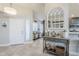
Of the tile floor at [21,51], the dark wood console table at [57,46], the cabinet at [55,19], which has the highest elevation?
the cabinet at [55,19]

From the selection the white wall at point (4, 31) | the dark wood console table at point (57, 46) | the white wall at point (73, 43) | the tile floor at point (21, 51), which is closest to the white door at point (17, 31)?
the white wall at point (4, 31)

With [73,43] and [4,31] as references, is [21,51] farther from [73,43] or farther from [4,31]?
[73,43]

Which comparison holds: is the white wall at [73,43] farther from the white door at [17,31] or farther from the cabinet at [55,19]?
the white door at [17,31]

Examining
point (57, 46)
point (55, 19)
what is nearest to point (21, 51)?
point (57, 46)

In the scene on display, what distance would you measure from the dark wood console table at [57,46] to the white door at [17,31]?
2.91 m

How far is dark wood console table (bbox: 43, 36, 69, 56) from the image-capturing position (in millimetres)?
3995

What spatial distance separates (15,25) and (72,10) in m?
4.30

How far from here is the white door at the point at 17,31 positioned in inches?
278

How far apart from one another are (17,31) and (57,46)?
12.0ft

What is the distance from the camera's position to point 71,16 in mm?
4066

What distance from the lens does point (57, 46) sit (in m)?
4.46

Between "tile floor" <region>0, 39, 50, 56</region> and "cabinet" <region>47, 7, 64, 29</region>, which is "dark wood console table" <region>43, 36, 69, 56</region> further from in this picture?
"cabinet" <region>47, 7, 64, 29</region>

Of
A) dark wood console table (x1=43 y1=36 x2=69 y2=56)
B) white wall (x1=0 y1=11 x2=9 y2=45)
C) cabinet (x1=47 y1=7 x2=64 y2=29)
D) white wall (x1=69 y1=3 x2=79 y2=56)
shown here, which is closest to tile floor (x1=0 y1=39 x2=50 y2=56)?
dark wood console table (x1=43 y1=36 x2=69 y2=56)

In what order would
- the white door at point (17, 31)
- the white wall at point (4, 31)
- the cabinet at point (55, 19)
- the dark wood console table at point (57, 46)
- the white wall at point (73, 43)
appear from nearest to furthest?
the white wall at point (73, 43)
the dark wood console table at point (57, 46)
the cabinet at point (55, 19)
the white wall at point (4, 31)
the white door at point (17, 31)
